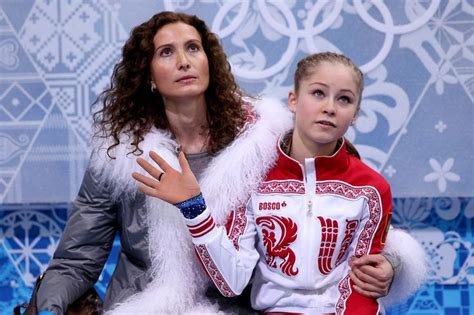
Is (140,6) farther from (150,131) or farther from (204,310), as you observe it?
(204,310)

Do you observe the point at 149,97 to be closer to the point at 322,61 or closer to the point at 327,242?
the point at 322,61

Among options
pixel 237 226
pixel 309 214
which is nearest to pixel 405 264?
pixel 309 214

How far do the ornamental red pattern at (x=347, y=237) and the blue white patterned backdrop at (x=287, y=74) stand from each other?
37.9 inches

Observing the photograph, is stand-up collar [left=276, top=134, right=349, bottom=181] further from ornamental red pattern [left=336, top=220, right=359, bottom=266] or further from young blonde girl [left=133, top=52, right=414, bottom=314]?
ornamental red pattern [left=336, top=220, right=359, bottom=266]

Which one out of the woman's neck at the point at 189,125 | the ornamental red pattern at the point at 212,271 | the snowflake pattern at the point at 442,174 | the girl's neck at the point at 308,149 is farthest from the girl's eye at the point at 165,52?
the snowflake pattern at the point at 442,174

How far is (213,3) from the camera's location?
8.75 ft

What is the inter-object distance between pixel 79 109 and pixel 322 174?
50.4 inches

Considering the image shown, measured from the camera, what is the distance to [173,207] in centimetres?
187

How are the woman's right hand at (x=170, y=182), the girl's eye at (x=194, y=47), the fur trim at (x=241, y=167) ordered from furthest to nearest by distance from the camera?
the girl's eye at (x=194, y=47) → the fur trim at (x=241, y=167) → the woman's right hand at (x=170, y=182)

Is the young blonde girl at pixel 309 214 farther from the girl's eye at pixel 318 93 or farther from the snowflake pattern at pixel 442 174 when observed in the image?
the snowflake pattern at pixel 442 174

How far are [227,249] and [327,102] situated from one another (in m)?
0.41

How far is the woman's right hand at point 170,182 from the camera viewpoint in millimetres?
1666

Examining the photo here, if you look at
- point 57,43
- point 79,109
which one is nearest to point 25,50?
point 57,43

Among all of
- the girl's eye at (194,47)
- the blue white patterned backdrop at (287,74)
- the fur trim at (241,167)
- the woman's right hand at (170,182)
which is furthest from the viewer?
the blue white patterned backdrop at (287,74)
